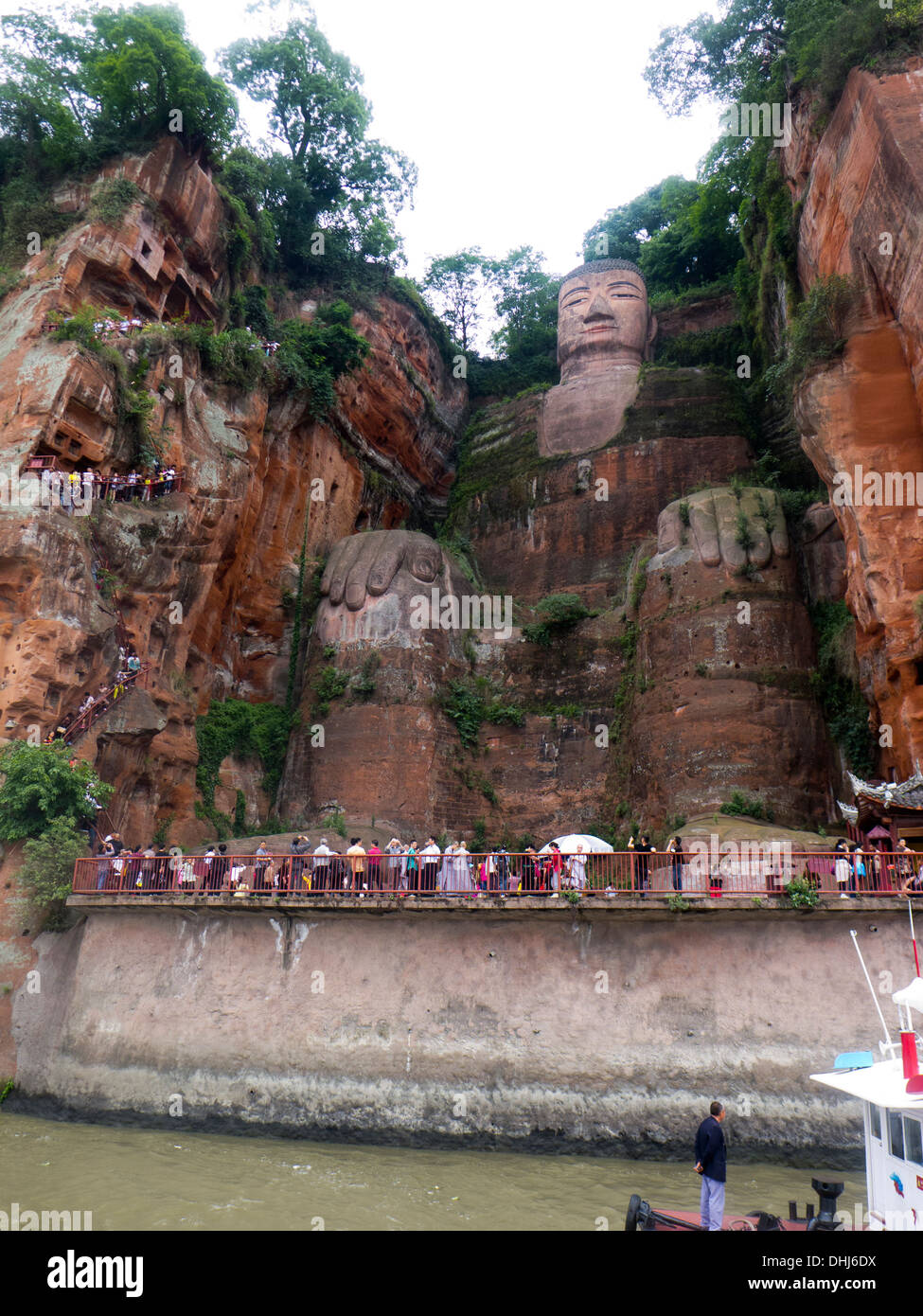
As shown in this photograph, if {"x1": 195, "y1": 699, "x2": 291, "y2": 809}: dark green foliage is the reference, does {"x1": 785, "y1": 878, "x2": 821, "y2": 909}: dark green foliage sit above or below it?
below

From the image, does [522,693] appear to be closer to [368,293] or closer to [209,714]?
[209,714]

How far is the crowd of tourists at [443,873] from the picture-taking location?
48.6ft

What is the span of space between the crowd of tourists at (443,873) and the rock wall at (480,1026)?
1.68 feet

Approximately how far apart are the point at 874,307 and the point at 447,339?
85.1 ft

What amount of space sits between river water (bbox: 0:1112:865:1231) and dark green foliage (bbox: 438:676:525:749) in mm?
13843

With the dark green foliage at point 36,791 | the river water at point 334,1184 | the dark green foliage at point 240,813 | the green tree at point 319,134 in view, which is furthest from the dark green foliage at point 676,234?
the river water at point 334,1184

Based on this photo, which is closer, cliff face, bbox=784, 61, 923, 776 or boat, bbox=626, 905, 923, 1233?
boat, bbox=626, 905, 923, 1233

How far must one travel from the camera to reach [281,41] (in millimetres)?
38281

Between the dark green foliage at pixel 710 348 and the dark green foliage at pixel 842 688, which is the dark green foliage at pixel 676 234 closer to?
the dark green foliage at pixel 710 348

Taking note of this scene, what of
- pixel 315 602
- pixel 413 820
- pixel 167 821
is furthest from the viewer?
pixel 315 602

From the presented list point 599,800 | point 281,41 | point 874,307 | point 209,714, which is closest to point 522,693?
point 599,800

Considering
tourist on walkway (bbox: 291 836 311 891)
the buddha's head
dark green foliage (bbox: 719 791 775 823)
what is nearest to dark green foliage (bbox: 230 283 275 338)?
the buddha's head

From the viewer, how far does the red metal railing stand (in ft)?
48.3

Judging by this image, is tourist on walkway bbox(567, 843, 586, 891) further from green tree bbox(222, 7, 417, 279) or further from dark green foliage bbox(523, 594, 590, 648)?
green tree bbox(222, 7, 417, 279)
